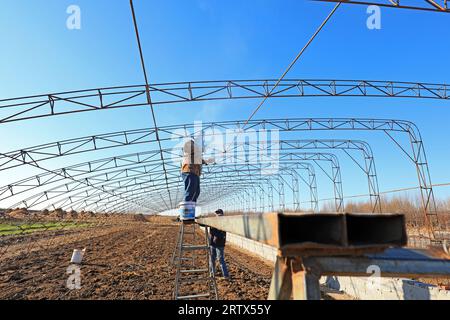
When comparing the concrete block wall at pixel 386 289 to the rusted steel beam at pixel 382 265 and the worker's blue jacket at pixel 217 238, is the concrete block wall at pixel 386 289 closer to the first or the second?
the rusted steel beam at pixel 382 265

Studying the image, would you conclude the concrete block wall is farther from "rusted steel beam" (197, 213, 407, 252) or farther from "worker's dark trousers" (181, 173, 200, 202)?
"rusted steel beam" (197, 213, 407, 252)

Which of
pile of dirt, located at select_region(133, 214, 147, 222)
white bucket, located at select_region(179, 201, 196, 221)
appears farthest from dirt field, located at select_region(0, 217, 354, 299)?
pile of dirt, located at select_region(133, 214, 147, 222)

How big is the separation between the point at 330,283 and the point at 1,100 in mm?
10586

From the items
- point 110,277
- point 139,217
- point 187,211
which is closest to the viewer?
point 187,211

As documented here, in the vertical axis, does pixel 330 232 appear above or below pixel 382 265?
above

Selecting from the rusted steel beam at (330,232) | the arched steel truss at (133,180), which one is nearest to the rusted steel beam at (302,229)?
the rusted steel beam at (330,232)

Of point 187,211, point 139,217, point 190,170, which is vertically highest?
point 190,170

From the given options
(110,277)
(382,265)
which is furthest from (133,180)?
(382,265)

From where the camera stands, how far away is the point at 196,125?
1383 cm

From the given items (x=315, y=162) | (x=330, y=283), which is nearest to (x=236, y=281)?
(x=330, y=283)

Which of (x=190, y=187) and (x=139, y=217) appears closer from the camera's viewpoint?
(x=190, y=187)

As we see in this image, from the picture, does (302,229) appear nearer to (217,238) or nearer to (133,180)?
(217,238)

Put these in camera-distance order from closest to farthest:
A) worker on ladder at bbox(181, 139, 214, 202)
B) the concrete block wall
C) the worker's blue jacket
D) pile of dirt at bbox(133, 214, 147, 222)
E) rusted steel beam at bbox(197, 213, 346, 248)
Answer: rusted steel beam at bbox(197, 213, 346, 248)
worker on ladder at bbox(181, 139, 214, 202)
the concrete block wall
the worker's blue jacket
pile of dirt at bbox(133, 214, 147, 222)
